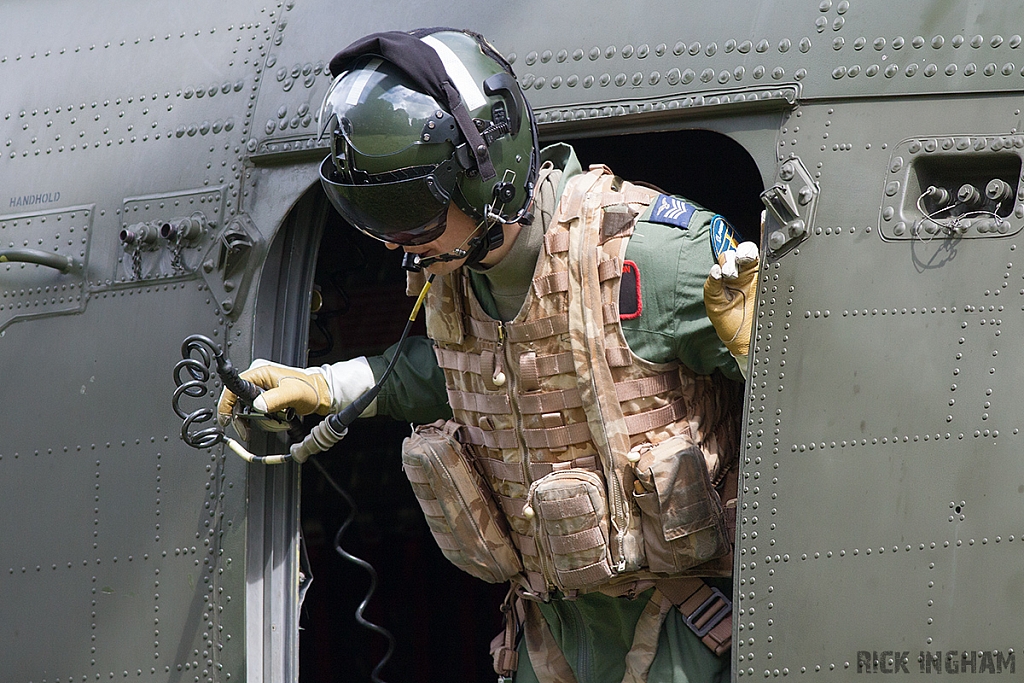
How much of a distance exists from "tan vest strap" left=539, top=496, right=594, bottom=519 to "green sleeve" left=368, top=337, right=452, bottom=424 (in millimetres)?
710

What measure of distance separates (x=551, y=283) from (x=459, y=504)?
0.71m

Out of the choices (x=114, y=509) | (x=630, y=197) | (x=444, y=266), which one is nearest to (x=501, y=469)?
(x=444, y=266)

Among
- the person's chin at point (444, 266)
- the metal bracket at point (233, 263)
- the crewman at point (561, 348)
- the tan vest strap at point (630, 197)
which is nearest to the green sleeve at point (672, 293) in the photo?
the crewman at point (561, 348)

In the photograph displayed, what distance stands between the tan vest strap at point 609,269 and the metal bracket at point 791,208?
39cm

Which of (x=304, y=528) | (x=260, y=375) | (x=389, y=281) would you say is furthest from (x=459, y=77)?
(x=304, y=528)

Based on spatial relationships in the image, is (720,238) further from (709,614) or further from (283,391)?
(283,391)

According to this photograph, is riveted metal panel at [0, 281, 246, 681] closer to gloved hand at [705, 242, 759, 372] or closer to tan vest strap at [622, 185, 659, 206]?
tan vest strap at [622, 185, 659, 206]

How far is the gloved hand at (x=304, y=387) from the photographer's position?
11.6 feet

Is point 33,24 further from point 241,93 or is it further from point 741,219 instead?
point 741,219

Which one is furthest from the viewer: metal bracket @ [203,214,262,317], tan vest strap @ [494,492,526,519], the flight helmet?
metal bracket @ [203,214,262,317]

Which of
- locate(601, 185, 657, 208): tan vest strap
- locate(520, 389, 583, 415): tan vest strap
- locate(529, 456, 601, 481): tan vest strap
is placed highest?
locate(601, 185, 657, 208): tan vest strap

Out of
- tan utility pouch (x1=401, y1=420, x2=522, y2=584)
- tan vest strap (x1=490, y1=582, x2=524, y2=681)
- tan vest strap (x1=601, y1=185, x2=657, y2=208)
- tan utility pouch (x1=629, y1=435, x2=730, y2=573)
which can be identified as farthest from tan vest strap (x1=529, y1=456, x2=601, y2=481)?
tan vest strap (x1=601, y1=185, x2=657, y2=208)

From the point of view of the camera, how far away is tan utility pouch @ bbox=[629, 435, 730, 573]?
3.09 m

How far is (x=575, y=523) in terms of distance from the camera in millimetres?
3129
